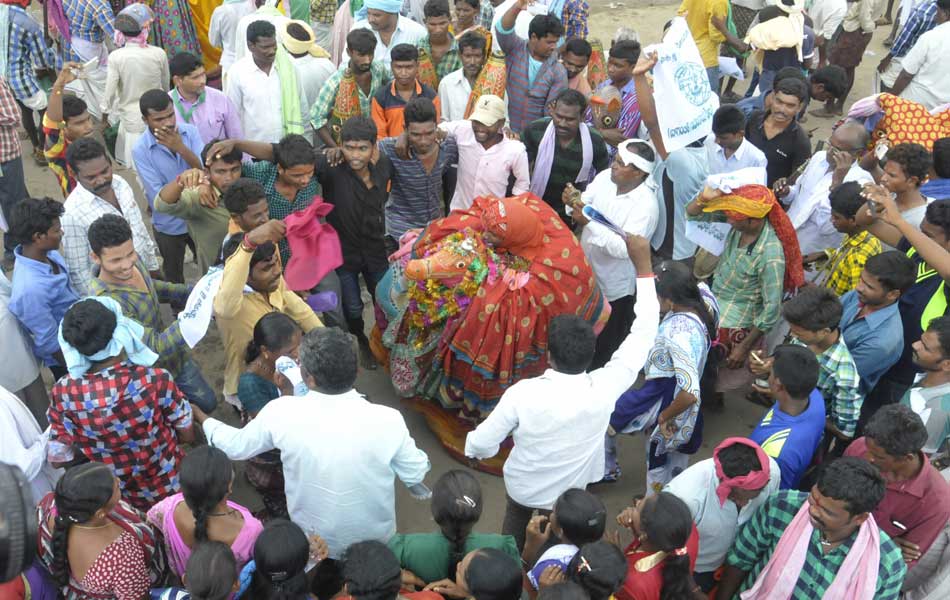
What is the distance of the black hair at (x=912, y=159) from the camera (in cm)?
432

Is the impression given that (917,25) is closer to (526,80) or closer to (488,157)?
(526,80)

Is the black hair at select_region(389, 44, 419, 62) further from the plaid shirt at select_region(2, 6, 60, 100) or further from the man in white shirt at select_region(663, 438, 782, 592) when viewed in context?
the man in white shirt at select_region(663, 438, 782, 592)

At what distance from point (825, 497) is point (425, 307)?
2.25m

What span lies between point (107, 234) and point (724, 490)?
2.97 metres

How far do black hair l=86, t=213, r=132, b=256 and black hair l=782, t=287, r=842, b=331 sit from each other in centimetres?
319

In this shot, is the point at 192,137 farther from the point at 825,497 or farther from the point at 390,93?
the point at 825,497

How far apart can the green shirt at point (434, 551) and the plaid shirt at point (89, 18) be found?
19.6 ft

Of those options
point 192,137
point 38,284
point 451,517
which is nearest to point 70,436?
point 38,284

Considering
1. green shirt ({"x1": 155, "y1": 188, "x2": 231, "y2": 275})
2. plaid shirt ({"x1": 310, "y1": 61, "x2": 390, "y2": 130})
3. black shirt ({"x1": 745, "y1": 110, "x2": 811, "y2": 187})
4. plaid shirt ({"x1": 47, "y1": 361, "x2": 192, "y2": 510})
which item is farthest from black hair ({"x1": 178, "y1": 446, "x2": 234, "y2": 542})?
black shirt ({"x1": 745, "y1": 110, "x2": 811, "y2": 187})

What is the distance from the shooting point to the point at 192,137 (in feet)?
17.3

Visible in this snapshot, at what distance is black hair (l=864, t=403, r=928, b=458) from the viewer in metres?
2.91

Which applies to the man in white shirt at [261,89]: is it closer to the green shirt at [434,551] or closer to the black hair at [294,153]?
the black hair at [294,153]

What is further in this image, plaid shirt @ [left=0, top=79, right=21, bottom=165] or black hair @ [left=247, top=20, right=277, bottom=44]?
black hair @ [left=247, top=20, right=277, bottom=44]

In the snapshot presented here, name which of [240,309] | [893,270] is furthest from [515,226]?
[893,270]
